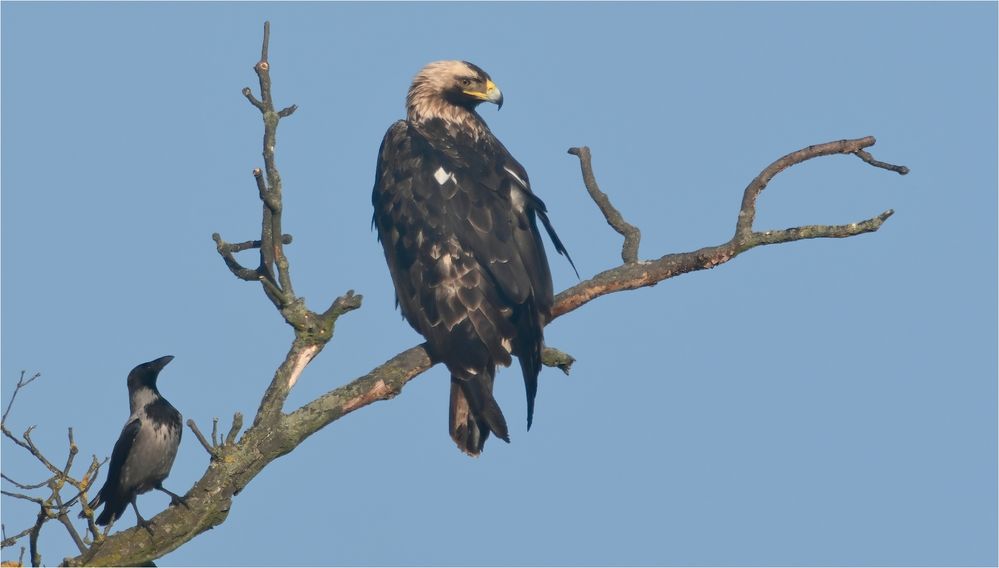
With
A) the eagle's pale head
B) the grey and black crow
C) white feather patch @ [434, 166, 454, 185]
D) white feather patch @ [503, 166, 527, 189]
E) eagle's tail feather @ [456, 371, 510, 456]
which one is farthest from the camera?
the eagle's pale head

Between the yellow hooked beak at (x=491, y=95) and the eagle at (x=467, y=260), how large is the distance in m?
0.76

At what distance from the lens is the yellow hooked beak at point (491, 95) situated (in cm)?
1032

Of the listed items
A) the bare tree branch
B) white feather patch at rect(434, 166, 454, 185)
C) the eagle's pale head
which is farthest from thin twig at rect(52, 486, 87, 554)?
the eagle's pale head

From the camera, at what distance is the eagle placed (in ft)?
27.3

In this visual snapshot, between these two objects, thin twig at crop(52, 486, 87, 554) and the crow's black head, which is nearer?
thin twig at crop(52, 486, 87, 554)

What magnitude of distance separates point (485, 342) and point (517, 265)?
561 millimetres

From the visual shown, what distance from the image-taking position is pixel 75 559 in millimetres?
6609

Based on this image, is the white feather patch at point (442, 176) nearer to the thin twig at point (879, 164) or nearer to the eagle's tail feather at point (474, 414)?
the eagle's tail feather at point (474, 414)

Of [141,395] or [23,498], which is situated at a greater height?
[141,395]

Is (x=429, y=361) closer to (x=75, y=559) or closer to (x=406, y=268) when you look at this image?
(x=406, y=268)

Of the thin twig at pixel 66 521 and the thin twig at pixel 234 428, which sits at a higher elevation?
the thin twig at pixel 234 428

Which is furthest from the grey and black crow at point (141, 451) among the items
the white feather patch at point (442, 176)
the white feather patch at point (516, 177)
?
the white feather patch at point (516, 177)

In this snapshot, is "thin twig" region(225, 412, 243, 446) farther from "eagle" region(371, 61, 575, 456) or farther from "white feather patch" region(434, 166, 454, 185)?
"white feather patch" region(434, 166, 454, 185)

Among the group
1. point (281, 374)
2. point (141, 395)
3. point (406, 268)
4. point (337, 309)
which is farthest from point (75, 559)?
point (406, 268)
